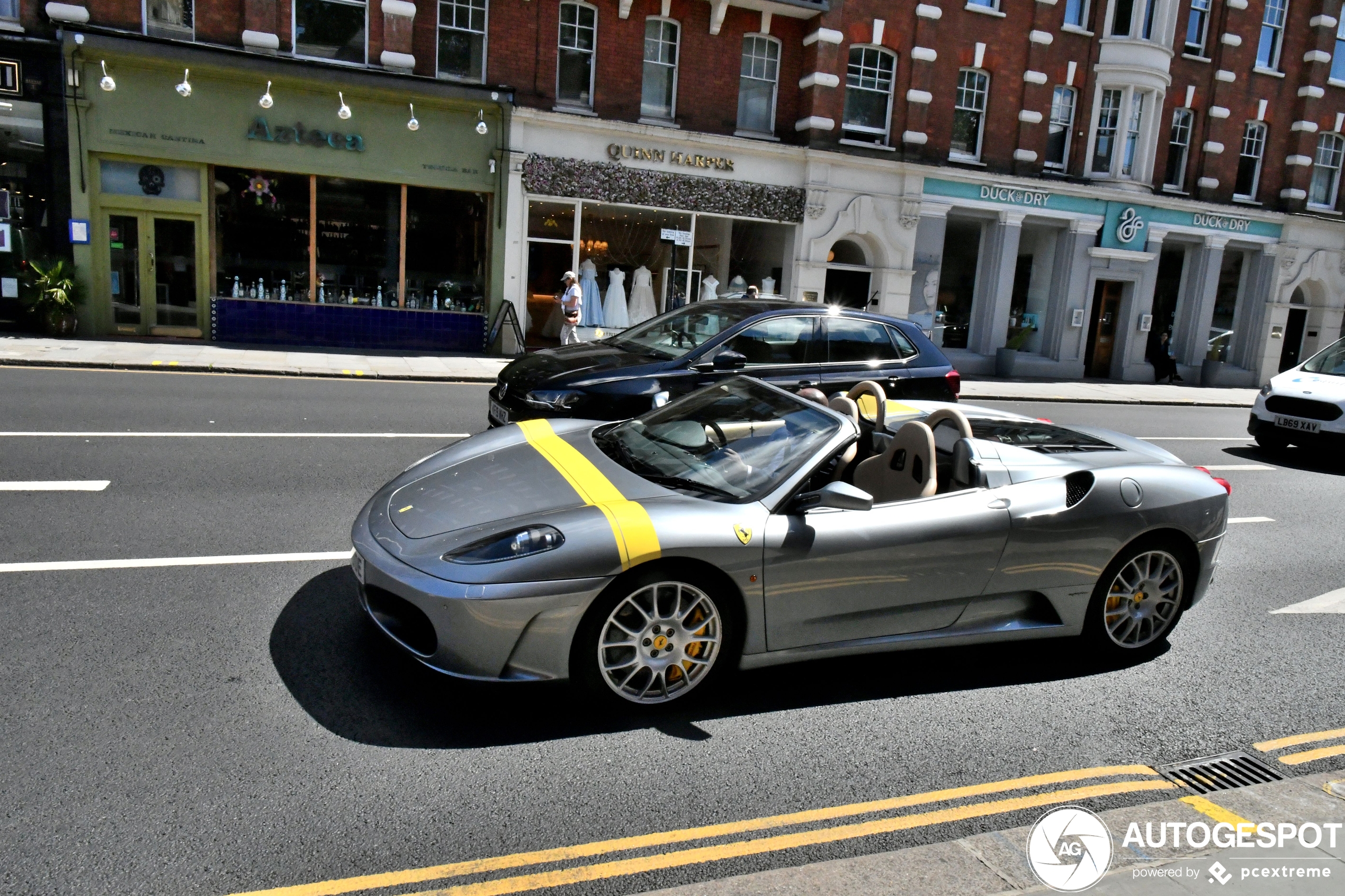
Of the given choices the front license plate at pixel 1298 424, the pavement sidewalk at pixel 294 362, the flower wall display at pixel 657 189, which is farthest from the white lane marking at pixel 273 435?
the flower wall display at pixel 657 189

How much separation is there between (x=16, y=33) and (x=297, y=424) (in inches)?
460

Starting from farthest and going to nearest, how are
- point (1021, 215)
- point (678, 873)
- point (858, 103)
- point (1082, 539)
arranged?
point (1021, 215), point (858, 103), point (1082, 539), point (678, 873)

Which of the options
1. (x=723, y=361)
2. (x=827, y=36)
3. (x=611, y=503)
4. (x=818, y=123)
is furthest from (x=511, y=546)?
(x=827, y=36)

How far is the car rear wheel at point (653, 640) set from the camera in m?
3.93

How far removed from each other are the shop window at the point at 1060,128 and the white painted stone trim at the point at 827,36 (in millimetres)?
6467

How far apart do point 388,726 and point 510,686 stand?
51cm

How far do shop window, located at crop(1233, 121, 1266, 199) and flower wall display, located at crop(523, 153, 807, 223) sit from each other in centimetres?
1369

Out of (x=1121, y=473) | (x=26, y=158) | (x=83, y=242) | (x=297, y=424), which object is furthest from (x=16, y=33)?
(x=1121, y=473)

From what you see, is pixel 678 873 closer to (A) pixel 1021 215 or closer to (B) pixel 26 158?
(B) pixel 26 158

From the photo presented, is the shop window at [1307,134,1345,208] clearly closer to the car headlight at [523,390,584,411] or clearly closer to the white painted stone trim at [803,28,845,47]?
the white painted stone trim at [803,28,845,47]

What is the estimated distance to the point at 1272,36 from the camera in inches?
1024

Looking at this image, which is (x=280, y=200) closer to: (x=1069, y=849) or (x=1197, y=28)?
(x=1069, y=849)

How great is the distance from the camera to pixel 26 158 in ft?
54.6

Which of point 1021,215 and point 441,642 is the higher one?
point 1021,215
